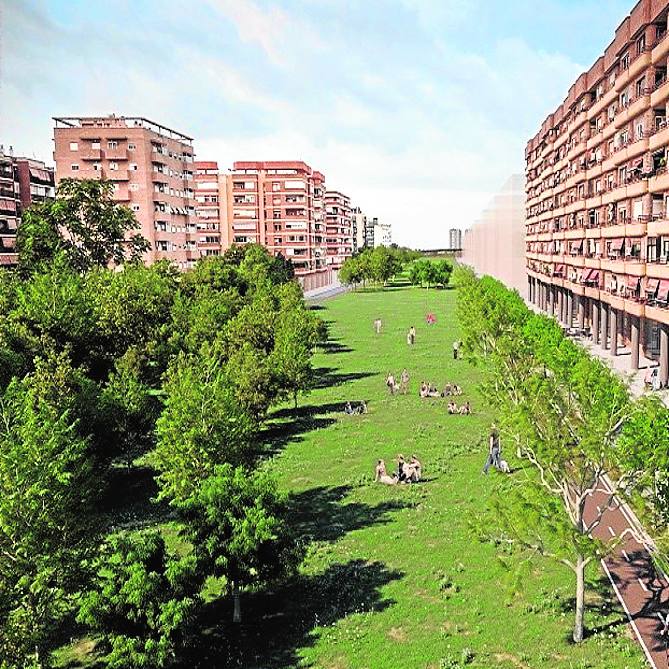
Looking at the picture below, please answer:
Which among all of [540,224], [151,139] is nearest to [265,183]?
[151,139]

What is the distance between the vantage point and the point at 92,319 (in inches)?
1316

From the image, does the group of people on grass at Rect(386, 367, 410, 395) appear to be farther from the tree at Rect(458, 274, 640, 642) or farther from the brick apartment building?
the brick apartment building

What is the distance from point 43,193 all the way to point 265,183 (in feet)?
135

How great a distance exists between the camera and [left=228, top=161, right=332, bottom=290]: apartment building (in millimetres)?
128750

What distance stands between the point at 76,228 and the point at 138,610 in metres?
40.4

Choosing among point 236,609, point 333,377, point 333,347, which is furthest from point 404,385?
point 236,609

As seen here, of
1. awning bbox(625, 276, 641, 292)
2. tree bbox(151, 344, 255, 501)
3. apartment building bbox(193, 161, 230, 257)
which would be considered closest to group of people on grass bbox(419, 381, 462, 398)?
awning bbox(625, 276, 641, 292)

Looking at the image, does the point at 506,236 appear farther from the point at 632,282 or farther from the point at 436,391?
the point at 436,391

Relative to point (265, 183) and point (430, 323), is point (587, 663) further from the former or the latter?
point (265, 183)

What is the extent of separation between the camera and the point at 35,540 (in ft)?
49.1

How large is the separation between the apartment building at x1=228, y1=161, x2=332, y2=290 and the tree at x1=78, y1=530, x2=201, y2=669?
4457 inches

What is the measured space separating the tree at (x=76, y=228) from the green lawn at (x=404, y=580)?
24971 millimetres

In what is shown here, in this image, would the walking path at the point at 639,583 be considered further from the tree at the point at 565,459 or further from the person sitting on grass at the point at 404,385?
the person sitting on grass at the point at 404,385

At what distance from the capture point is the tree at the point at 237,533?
53.6 feet
